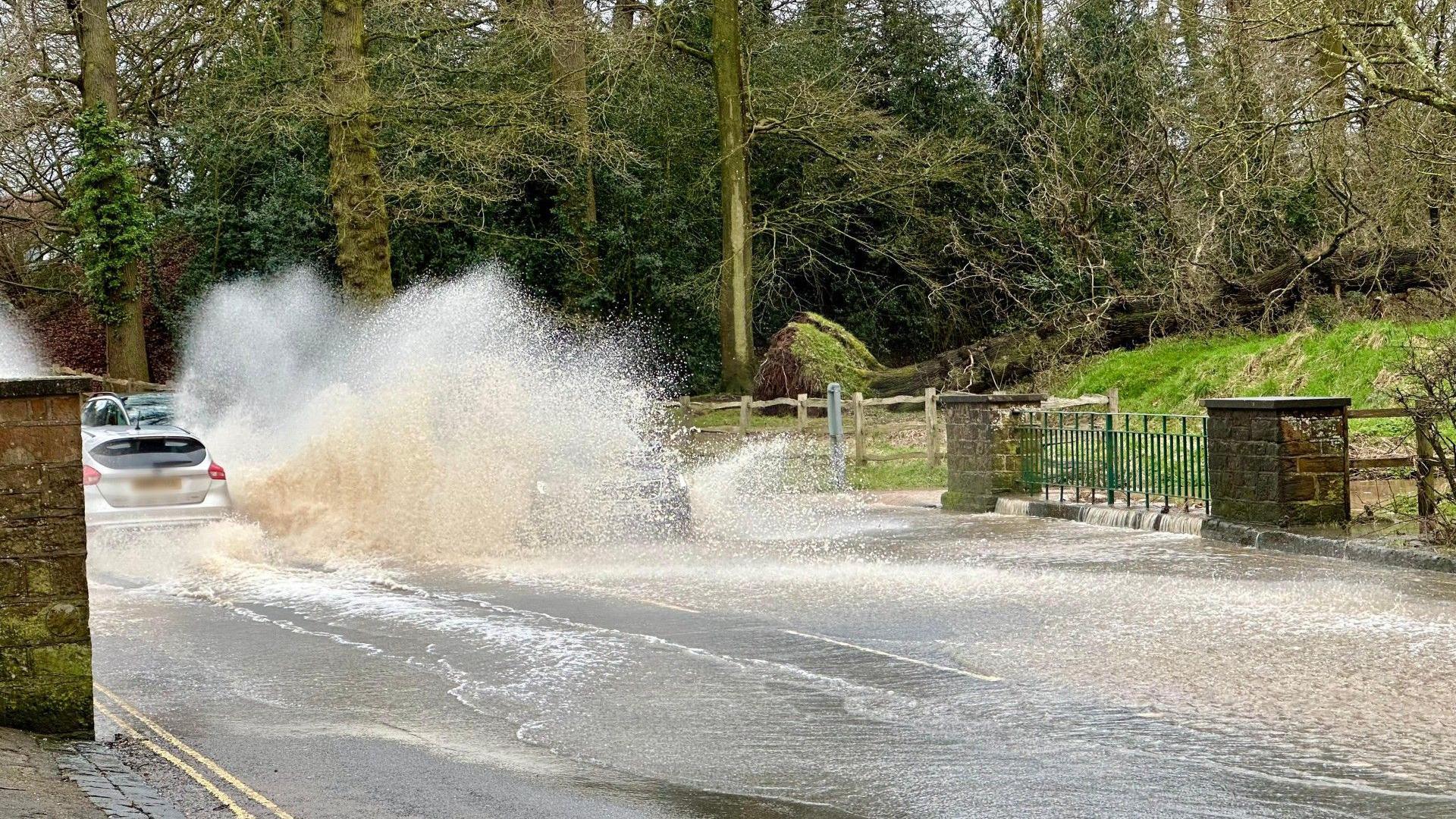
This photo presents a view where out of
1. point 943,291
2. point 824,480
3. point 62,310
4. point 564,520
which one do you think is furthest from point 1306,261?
point 62,310

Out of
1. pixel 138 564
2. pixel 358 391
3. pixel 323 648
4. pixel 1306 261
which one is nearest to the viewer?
pixel 323 648

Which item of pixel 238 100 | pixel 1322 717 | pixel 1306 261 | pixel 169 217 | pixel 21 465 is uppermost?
pixel 238 100

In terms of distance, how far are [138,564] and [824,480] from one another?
12014 millimetres

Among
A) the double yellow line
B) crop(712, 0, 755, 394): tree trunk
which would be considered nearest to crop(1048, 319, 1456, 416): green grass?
crop(712, 0, 755, 394): tree trunk

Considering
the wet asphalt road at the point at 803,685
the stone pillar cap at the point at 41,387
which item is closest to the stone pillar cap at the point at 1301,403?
the wet asphalt road at the point at 803,685

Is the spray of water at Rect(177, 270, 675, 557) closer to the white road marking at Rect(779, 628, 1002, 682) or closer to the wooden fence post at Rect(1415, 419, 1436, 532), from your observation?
the white road marking at Rect(779, 628, 1002, 682)

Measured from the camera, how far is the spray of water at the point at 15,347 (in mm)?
40594

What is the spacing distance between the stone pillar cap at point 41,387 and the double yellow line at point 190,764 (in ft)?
5.54

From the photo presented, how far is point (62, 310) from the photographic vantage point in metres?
42.4

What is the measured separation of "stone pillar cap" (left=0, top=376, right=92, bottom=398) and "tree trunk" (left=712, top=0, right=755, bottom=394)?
2763 cm

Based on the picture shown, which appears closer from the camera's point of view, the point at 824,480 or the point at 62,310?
the point at 824,480

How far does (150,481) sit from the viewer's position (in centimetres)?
1551

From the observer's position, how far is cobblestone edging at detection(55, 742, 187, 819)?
5938 mm

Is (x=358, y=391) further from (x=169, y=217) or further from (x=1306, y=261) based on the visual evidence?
(x=169, y=217)
